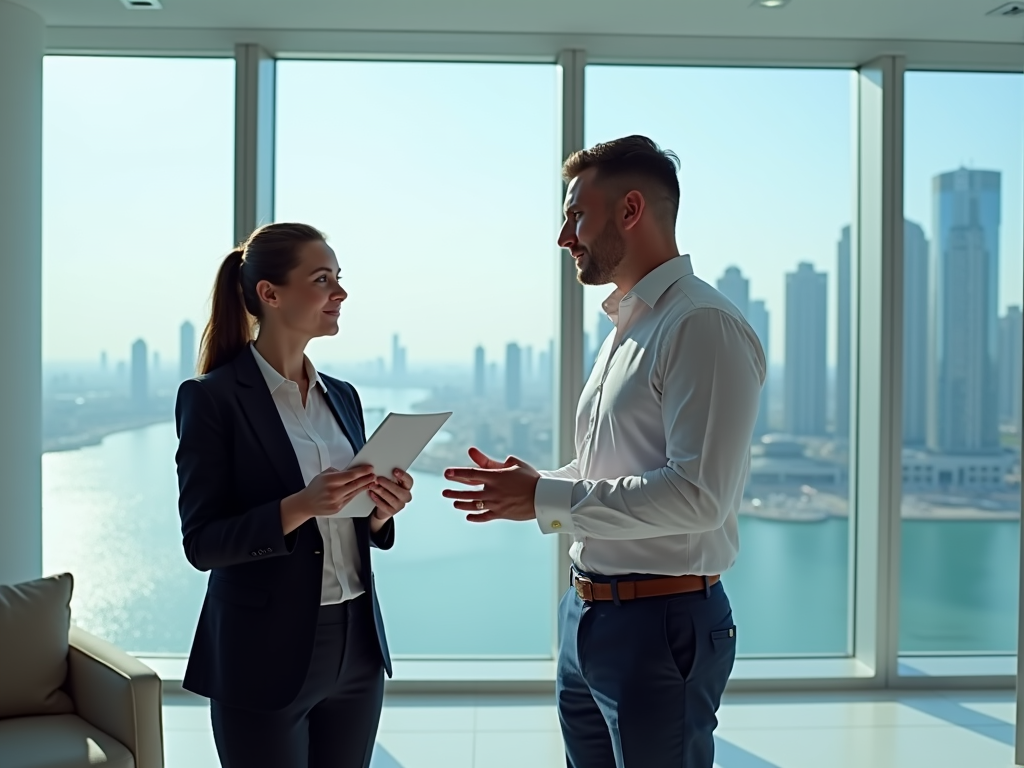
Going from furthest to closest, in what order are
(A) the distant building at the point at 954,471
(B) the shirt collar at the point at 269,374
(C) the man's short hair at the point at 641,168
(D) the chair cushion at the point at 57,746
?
(A) the distant building at the point at 954,471 → (D) the chair cushion at the point at 57,746 → (B) the shirt collar at the point at 269,374 → (C) the man's short hair at the point at 641,168

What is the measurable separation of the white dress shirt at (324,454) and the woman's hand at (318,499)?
13 cm

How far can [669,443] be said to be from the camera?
1.82 meters

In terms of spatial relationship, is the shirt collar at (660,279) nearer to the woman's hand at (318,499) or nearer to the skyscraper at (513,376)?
the woman's hand at (318,499)

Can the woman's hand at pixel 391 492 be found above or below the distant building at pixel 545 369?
below

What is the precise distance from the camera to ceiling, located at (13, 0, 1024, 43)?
11.8 feet

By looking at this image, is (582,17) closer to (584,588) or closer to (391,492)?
(391,492)

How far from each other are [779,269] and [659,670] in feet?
8.70

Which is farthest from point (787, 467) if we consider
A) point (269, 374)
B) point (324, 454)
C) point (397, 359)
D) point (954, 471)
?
point (269, 374)

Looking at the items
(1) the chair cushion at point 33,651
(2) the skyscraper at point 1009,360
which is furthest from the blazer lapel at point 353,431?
(2) the skyscraper at point 1009,360

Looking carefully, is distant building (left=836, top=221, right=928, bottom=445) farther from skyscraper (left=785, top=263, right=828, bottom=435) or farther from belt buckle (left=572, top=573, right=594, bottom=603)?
belt buckle (left=572, top=573, right=594, bottom=603)

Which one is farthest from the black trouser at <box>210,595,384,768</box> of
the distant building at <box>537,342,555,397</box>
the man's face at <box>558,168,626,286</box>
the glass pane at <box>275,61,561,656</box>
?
the distant building at <box>537,342,555,397</box>

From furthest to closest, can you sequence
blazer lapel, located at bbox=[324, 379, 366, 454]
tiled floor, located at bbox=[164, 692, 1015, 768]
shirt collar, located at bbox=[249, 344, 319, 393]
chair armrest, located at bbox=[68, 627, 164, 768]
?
tiled floor, located at bbox=[164, 692, 1015, 768] → chair armrest, located at bbox=[68, 627, 164, 768] → blazer lapel, located at bbox=[324, 379, 366, 454] → shirt collar, located at bbox=[249, 344, 319, 393]

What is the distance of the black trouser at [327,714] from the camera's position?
1934 millimetres

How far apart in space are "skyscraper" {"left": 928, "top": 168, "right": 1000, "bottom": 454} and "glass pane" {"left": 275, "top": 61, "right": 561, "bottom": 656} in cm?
174
